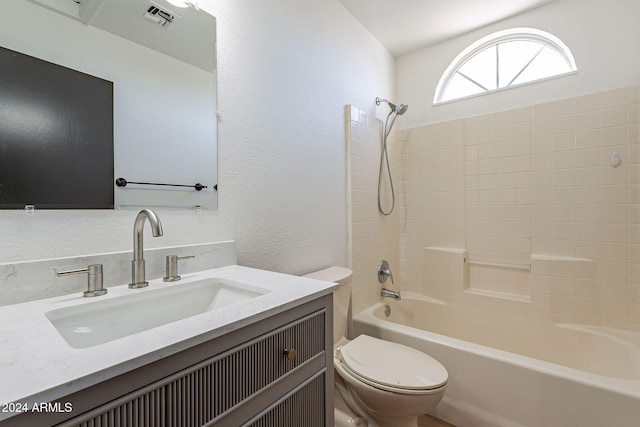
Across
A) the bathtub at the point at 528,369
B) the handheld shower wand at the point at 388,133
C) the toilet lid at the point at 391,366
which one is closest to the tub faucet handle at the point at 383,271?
the bathtub at the point at 528,369

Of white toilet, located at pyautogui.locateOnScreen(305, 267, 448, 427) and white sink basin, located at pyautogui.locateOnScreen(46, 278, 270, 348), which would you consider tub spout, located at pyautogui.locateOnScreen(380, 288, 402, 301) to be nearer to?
white toilet, located at pyautogui.locateOnScreen(305, 267, 448, 427)

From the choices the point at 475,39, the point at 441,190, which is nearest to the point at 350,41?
the point at 475,39

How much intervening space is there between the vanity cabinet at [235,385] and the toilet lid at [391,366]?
1.26 ft

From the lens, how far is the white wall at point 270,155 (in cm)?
93

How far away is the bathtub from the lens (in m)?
1.26

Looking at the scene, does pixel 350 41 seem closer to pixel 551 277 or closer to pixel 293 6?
pixel 293 6

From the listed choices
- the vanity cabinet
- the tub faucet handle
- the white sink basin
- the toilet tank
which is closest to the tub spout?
the tub faucet handle

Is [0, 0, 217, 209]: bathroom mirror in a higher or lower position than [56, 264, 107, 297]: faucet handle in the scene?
higher

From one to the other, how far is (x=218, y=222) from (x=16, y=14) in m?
0.84

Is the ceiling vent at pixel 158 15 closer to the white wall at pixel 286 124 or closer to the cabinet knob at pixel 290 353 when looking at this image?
the white wall at pixel 286 124

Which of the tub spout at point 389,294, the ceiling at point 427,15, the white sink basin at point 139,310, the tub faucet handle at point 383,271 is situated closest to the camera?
the white sink basin at point 139,310

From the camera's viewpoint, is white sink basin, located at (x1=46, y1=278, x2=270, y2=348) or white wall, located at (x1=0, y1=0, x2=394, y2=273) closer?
white sink basin, located at (x1=46, y1=278, x2=270, y2=348)

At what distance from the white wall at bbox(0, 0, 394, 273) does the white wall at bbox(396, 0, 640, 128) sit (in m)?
0.85

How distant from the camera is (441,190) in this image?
8.07 ft
